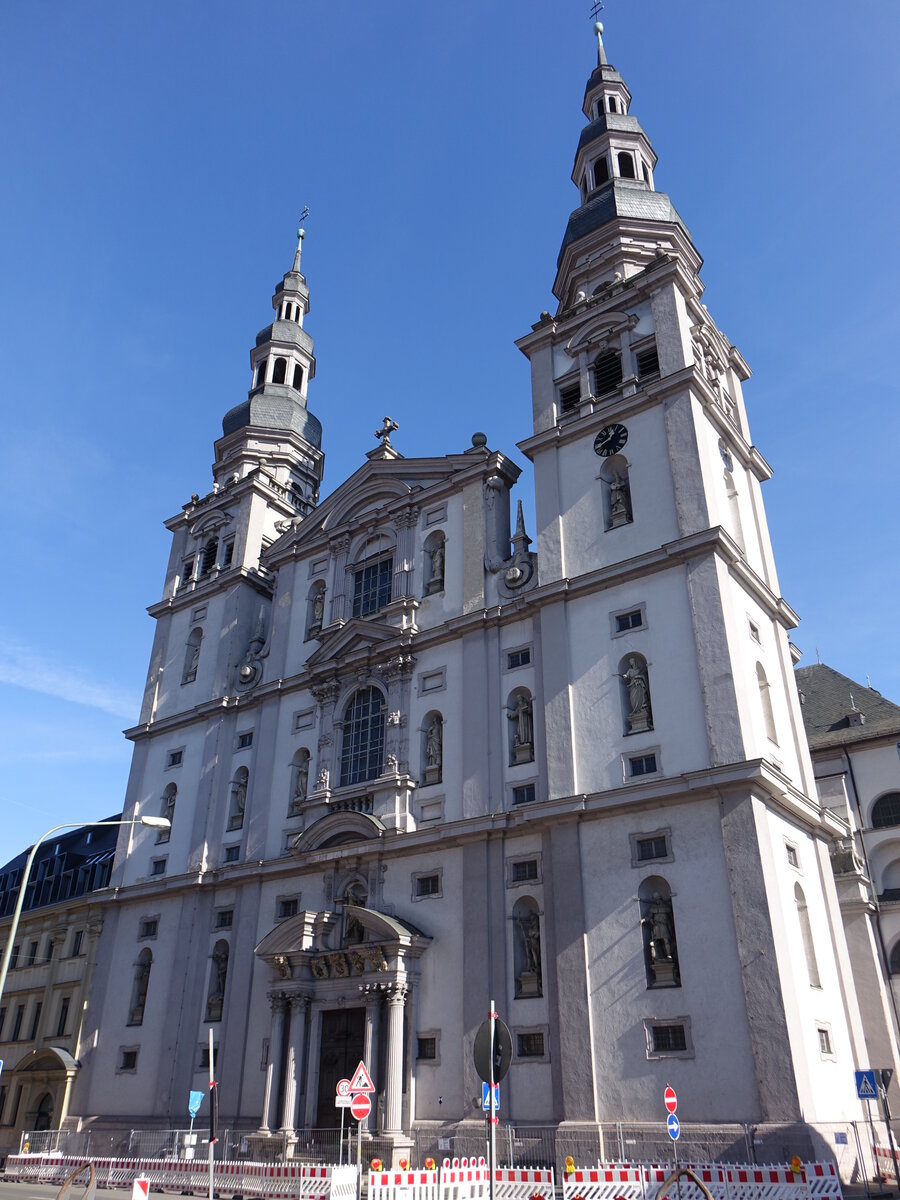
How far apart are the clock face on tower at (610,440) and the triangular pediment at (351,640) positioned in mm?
8955

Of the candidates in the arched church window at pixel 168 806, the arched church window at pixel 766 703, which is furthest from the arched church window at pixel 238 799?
the arched church window at pixel 766 703

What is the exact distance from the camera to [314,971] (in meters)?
29.3

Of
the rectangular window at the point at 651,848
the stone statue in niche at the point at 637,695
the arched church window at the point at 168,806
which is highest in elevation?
the arched church window at the point at 168,806

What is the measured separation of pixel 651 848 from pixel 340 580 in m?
16.9

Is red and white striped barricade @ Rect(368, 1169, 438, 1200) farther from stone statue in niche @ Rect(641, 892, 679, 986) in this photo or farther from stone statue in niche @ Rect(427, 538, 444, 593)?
stone statue in niche @ Rect(427, 538, 444, 593)

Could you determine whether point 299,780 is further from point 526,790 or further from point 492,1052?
point 492,1052

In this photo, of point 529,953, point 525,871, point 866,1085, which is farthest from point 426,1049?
point 866,1085

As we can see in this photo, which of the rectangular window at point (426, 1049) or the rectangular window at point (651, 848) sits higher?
the rectangular window at point (651, 848)

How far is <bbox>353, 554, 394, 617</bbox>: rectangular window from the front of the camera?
116 ft

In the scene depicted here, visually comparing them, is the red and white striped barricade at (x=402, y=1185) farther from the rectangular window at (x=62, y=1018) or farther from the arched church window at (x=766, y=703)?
the rectangular window at (x=62, y=1018)

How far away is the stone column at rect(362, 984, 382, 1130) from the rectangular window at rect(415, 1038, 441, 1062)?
1141mm

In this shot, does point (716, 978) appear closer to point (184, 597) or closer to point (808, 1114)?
point (808, 1114)

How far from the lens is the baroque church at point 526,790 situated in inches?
909

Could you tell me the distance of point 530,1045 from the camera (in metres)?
24.8
